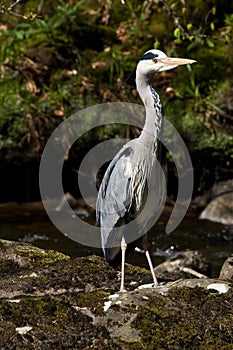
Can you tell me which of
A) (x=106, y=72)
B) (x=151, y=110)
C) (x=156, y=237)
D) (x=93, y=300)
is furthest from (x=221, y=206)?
A: (x=93, y=300)

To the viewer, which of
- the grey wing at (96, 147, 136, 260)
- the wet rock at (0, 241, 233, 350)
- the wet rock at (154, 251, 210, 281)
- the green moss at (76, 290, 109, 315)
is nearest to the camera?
the wet rock at (0, 241, 233, 350)

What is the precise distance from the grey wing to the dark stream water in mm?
3251

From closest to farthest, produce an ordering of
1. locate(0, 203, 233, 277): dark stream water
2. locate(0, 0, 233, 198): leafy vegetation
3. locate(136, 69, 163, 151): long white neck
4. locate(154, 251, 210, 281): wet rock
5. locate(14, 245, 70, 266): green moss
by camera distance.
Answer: locate(14, 245, 70, 266): green moss
locate(136, 69, 163, 151): long white neck
locate(154, 251, 210, 281): wet rock
locate(0, 203, 233, 277): dark stream water
locate(0, 0, 233, 198): leafy vegetation

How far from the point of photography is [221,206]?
9.91 meters

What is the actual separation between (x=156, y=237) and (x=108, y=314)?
5.62 m

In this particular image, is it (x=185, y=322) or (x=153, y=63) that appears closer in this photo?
(x=185, y=322)

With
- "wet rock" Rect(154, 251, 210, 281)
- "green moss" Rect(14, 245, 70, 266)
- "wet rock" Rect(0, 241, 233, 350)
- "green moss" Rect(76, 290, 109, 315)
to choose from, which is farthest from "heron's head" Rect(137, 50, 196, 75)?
"wet rock" Rect(154, 251, 210, 281)

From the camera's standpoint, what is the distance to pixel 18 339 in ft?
11.3

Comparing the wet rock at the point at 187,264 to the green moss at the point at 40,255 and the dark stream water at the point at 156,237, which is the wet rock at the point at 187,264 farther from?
the green moss at the point at 40,255

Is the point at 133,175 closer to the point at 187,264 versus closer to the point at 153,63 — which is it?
the point at 153,63

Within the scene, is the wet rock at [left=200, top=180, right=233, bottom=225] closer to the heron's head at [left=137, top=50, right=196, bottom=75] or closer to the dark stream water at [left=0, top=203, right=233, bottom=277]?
the dark stream water at [left=0, top=203, right=233, bottom=277]

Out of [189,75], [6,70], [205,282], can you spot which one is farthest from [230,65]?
[205,282]

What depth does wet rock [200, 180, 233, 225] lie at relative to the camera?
976 cm

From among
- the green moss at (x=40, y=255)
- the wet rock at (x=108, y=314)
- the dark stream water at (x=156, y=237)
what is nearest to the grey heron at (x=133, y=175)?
the green moss at (x=40, y=255)
